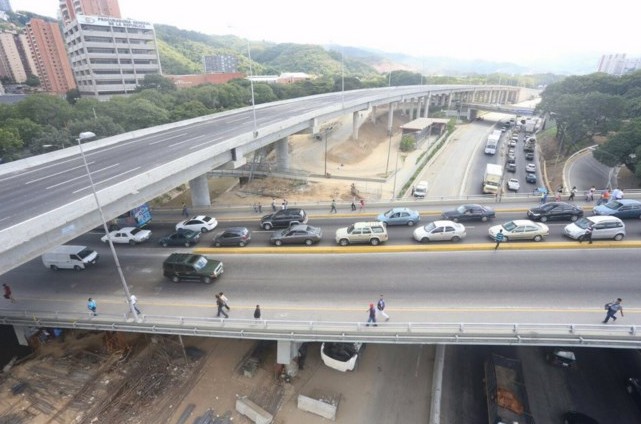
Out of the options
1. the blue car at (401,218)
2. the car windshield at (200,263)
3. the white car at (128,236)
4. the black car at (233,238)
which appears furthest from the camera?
the white car at (128,236)

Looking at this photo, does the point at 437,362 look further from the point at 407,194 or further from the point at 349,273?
the point at 407,194

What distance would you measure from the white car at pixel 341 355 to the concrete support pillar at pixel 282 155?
123 feet

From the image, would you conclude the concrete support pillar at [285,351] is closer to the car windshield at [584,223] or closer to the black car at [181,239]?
the black car at [181,239]

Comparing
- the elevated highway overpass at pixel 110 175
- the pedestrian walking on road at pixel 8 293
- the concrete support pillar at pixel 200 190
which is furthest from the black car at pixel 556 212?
the pedestrian walking on road at pixel 8 293

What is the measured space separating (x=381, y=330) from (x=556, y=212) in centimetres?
1934

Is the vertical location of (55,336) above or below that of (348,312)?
below

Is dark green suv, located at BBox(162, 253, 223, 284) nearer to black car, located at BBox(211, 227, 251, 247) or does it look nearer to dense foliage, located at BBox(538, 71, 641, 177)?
black car, located at BBox(211, 227, 251, 247)

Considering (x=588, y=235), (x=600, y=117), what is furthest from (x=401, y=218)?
(x=600, y=117)

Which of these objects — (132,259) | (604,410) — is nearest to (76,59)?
(132,259)

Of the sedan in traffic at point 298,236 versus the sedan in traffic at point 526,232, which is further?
the sedan in traffic at point 298,236

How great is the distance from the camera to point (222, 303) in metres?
17.6

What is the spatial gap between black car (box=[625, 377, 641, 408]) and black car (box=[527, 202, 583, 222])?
458 inches

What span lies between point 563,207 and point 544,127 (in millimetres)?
86415

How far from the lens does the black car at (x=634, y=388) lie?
58.5 feet
